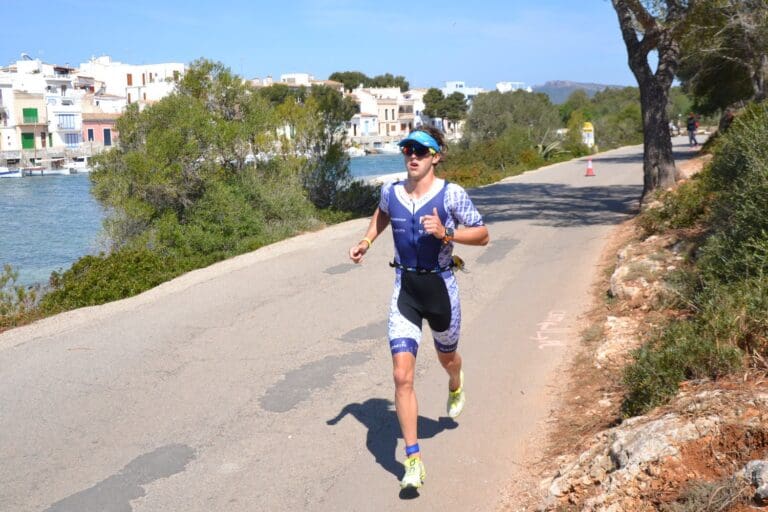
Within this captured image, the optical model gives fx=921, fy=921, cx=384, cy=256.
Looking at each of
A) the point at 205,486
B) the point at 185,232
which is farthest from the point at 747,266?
the point at 185,232

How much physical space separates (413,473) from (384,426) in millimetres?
1287

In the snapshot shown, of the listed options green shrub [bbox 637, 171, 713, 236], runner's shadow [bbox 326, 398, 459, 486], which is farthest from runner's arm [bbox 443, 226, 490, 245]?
green shrub [bbox 637, 171, 713, 236]

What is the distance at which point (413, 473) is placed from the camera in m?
5.06

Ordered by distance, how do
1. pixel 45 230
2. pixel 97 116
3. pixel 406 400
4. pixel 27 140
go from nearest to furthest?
pixel 406 400
pixel 45 230
pixel 27 140
pixel 97 116

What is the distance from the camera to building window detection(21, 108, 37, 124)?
94562 millimetres

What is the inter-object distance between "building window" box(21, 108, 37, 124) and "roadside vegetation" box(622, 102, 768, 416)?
94286 mm

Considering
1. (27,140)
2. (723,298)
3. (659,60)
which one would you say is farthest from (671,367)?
(27,140)

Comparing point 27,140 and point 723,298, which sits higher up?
point 27,140

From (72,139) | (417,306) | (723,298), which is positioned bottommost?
(723,298)

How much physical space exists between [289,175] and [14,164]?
7247cm

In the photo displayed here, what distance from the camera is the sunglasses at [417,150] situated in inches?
212

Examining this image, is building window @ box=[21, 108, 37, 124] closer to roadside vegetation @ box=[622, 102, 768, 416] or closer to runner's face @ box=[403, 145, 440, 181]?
roadside vegetation @ box=[622, 102, 768, 416]

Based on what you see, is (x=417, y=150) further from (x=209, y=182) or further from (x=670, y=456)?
(x=209, y=182)

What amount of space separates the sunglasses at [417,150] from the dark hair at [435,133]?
15 cm
